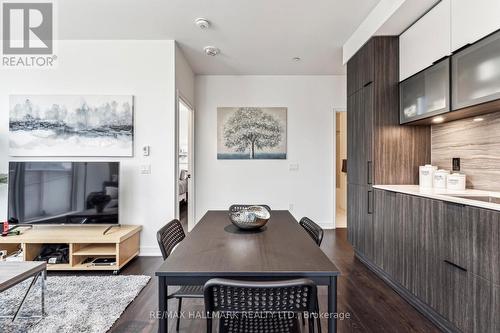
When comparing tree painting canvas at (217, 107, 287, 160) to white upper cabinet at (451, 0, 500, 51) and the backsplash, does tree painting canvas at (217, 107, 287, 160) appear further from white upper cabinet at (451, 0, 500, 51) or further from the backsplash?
white upper cabinet at (451, 0, 500, 51)

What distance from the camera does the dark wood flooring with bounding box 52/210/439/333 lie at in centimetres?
189

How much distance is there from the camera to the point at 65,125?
326 centimetres

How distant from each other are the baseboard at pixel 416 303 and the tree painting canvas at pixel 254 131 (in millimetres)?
2443

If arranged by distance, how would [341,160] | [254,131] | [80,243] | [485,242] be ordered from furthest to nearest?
[341,160]
[254,131]
[80,243]
[485,242]

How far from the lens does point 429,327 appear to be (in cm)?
189

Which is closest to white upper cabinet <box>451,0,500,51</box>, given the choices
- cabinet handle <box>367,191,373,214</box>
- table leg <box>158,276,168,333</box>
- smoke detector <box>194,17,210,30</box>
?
cabinet handle <box>367,191,373,214</box>

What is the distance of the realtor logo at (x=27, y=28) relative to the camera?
2707mm

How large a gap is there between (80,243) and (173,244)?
1736mm

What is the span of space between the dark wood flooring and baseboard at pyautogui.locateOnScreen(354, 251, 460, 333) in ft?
0.11

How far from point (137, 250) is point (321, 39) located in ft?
11.8

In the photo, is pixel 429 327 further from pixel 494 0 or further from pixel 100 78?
pixel 100 78

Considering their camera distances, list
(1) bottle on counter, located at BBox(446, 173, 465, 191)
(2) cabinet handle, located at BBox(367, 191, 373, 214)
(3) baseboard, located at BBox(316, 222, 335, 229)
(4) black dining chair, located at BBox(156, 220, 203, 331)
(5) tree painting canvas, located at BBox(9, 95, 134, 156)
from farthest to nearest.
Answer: (3) baseboard, located at BBox(316, 222, 335, 229), (5) tree painting canvas, located at BBox(9, 95, 134, 156), (2) cabinet handle, located at BBox(367, 191, 373, 214), (1) bottle on counter, located at BBox(446, 173, 465, 191), (4) black dining chair, located at BBox(156, 220, 203, 331)

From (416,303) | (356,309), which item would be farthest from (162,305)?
(416,303)

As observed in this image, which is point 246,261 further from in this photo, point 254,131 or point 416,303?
point 254,131
